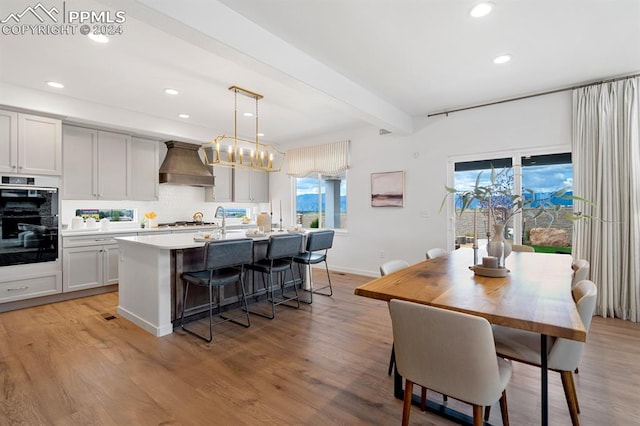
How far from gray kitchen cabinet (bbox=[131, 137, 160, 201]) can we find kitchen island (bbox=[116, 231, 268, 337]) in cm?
198

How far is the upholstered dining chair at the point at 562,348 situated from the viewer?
A: 4.88 feet

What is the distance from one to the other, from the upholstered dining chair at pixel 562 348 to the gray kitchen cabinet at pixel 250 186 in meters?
5.67

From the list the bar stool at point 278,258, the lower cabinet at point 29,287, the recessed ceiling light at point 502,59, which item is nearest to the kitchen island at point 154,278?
the bar stool at point 278,258

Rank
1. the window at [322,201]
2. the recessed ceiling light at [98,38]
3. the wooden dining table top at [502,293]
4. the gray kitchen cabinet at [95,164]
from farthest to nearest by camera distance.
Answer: the window at [322,201] → the gray kitchen cabinet at [95,164] → the recessed ceiling light at [98,38] → the wooden dining table top at [502,293]

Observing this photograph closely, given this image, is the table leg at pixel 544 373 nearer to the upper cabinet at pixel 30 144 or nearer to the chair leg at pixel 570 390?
the chair leg at pixel 570 390

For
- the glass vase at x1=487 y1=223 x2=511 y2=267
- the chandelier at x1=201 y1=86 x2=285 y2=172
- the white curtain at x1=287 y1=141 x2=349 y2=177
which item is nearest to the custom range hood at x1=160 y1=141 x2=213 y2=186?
the chandelier at x1=201 y1=86 x2=285 y2=172

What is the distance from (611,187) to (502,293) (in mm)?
3071

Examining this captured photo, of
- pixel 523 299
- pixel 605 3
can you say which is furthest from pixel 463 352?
pixel 605 3

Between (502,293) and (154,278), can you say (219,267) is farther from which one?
(502,293)

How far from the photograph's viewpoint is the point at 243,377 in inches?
89.1

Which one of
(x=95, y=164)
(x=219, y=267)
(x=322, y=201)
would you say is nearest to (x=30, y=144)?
(x=95, y=164)

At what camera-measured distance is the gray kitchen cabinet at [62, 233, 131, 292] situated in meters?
4.13

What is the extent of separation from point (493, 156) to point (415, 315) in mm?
3795

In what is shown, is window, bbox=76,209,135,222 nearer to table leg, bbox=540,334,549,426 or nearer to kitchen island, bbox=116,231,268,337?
kitchen island, bbox=116,231,268,337
